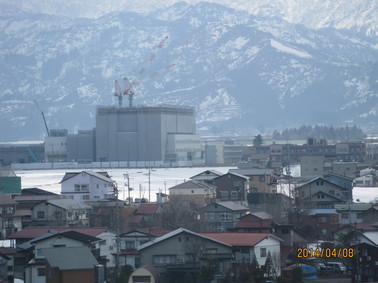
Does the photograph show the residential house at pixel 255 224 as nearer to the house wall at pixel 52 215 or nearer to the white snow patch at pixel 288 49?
the house wall at pixel 52 215

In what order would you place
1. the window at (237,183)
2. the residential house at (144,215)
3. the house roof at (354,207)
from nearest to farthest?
the residential house at (144,215), the house roof at (354,207), the window at (237,183)

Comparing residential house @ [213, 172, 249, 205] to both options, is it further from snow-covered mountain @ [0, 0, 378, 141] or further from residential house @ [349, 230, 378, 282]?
snow-covered mountain @ [0, 0, 378, 141]

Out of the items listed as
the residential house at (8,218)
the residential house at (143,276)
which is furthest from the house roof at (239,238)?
the residential house at (8,218)

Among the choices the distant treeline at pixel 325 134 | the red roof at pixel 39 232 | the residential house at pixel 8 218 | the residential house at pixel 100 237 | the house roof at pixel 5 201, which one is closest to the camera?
the residential house at pixel 100 237

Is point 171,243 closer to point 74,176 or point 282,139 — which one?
point 74,176

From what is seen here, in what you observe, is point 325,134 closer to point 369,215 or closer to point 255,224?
point 369,215

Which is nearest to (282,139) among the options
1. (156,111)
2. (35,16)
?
(156,111)

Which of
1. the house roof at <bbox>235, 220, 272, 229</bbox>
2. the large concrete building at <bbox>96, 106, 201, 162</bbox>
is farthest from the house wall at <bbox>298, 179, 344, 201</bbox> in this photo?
the large concrete building at <bbox>96, 106, 201, 162</bbox>
